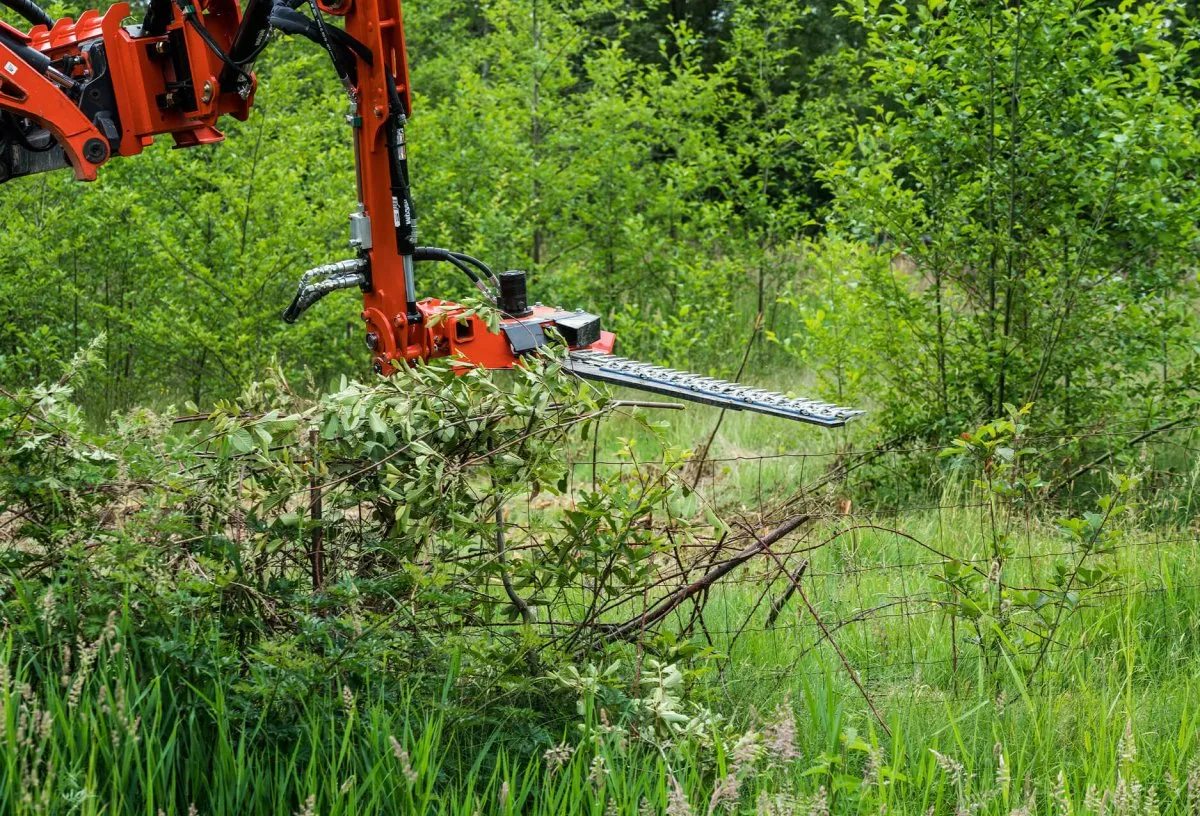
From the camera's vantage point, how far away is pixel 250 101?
5.57 m

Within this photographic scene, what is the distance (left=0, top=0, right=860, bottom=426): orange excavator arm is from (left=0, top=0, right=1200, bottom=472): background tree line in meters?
0.83

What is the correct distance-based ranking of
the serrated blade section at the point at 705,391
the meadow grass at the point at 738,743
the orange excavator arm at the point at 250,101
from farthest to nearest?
the orange excavator arm at the point at 250,101
the serrated blade section at the point at 705,391
the meadow grass at the point at 738,743

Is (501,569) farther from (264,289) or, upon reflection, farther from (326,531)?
(264,289)

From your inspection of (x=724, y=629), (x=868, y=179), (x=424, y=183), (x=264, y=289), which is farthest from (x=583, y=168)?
(x=724, y=629)

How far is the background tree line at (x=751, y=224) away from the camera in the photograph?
6598mm

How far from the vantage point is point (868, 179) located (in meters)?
7.01

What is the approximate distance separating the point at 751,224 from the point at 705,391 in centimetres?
789

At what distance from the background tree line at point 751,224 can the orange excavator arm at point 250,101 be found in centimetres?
83

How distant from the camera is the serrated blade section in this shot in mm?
4918

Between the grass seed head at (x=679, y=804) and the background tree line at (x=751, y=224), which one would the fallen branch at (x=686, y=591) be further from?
the background tree line at (x=751, y=224)

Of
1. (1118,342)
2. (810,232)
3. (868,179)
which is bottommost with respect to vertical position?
(810,232)

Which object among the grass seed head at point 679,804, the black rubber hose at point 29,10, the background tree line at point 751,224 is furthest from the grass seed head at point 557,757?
the black rubber hose at point 29,10

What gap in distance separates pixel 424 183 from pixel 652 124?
2.48 metres

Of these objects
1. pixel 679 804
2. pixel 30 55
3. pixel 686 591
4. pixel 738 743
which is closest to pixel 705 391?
pixel 686 591
